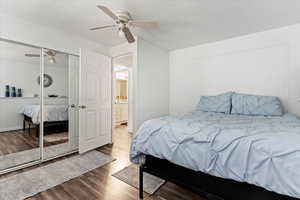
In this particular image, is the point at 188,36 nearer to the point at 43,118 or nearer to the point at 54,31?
the point at 54,31

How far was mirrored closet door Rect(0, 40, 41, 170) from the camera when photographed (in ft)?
8.07

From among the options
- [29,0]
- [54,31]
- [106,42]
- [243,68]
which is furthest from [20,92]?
[243,68]

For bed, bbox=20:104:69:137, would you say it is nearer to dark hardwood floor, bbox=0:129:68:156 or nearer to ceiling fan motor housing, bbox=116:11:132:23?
dark hardwood floor, bbox=0:129:68:156

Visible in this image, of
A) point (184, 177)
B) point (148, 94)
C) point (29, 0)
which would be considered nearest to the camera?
point (184, 177)

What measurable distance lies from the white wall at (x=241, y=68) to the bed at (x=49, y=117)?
2.53 meters

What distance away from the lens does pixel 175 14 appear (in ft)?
7.38

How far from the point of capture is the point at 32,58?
8.55 feet

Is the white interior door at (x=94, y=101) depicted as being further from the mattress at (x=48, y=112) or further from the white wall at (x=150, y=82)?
the white wall at (x=150, y=82)

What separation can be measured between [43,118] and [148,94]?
2.01 metres

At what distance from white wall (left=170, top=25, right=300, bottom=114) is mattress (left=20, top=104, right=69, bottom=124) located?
8.28 feet

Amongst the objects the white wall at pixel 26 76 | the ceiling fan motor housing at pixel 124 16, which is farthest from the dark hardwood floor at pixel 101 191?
the ceiling fan motor housing at pixel 124 16

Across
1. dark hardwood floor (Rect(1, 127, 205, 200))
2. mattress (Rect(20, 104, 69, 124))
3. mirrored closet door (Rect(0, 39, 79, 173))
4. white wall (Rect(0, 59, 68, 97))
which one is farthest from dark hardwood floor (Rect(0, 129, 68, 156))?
dark hardwood floor (Rect(1, 127, 205, 200))

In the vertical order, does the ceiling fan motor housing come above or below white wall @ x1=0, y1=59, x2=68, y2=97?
above

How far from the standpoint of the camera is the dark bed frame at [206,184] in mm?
1146
